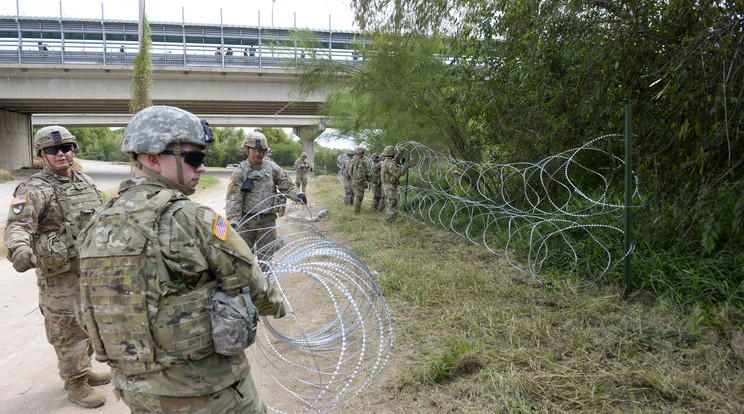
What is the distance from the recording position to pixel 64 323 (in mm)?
3004

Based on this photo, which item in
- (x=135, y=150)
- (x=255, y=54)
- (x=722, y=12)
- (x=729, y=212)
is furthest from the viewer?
(x=255, y=54)

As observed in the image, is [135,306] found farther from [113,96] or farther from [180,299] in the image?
[113,96]

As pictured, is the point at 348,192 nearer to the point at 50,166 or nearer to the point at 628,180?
the point at 628,180

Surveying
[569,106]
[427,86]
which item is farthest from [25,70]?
[569,106]

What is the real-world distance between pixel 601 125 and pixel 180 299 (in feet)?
18.9

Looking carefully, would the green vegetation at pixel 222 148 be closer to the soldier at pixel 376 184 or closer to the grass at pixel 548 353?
the soldier at pixel 376 184

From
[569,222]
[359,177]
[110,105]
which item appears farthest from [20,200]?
[110,105]

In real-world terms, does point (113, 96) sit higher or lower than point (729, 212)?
higher

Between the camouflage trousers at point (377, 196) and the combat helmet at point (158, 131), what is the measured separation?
9707 millimetres

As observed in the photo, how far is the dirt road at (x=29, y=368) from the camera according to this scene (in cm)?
303

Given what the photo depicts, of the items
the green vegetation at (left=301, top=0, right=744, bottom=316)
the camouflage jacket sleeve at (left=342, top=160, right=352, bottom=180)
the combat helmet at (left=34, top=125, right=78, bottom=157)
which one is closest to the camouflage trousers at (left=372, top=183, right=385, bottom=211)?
the camouflage jacket sleeve at (left=342, top=160, right=352, bottom=180)

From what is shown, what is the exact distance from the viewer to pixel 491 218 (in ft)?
28.0

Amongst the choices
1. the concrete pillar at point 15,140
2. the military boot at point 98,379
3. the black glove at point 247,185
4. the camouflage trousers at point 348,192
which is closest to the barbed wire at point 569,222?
the black glove at point 247,185

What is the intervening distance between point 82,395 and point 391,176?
6.88m
